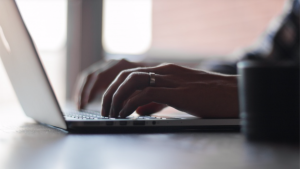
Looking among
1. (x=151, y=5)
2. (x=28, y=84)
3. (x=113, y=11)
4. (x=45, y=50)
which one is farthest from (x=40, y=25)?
(x=28, y=84)

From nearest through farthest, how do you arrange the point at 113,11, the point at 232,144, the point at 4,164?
the point at 4,164
the point at 232,144
the point at 113,11

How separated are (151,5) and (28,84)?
298 centimetres

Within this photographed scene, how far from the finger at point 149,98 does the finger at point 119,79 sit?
1.9 inches

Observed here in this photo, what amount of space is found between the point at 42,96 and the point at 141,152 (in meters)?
0.29

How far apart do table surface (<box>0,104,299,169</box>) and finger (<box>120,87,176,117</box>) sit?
0.14 m

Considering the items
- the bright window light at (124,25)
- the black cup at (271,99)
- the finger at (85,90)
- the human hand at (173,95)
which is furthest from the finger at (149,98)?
the bright window light at (124,25)

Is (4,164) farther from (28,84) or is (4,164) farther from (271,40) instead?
(271,40)

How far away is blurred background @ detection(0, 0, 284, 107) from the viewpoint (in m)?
3.40

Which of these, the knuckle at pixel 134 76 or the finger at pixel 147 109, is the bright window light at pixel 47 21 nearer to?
the finger at pixel 147 109

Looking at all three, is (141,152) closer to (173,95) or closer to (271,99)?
(271,99)

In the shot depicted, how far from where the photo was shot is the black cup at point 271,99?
42cm

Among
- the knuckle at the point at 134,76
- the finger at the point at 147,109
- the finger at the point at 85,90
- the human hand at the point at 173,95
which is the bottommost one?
the finger at the point at 85,90

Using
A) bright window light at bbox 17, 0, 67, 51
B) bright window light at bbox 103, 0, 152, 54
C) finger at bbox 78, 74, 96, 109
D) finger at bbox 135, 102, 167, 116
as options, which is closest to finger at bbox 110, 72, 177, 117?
finger at bbox 135, 102, 167, 116

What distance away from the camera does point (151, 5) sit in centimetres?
356
